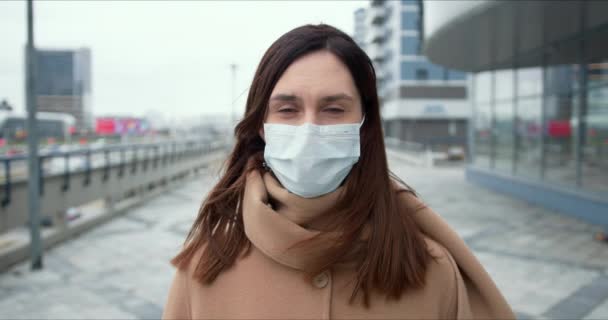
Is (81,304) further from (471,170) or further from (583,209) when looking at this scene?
(471,170)

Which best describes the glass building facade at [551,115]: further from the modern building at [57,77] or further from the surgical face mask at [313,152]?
the surgical face mask at [313,152]

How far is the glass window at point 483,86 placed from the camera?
17797 mm

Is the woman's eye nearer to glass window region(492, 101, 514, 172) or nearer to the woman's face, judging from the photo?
the woman's face

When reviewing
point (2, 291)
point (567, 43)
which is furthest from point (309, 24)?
point (567, 43)

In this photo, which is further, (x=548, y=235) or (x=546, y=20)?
(x=546, y=20)

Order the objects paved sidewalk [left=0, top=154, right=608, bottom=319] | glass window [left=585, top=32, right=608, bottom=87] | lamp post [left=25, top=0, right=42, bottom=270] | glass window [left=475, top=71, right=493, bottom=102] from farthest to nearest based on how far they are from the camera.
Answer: glass window [left=475, top=71, right=493, bottom=102], glass window [left=585, top=32, right=608, bottom=87], lamp post [left=25, top=0, right=42, bottom=270], paved sidewalk [left=0, top=154, right=608, bottom=319]

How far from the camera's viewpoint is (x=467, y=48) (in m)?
13.9

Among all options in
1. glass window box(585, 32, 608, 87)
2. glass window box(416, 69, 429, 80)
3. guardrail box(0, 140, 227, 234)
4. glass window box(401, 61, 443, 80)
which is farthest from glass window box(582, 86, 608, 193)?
glass window box(416, 69, 429, 80)

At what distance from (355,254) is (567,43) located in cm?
1241

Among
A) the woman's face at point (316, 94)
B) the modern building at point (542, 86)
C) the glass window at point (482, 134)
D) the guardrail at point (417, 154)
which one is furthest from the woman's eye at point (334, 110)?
the guardrail at point (417, 154)

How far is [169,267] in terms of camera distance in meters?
7.34

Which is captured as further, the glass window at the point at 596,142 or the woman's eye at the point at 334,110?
the glass window at the point at 596,142

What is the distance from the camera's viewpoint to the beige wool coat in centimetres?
143

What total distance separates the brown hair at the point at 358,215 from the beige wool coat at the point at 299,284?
4cm
